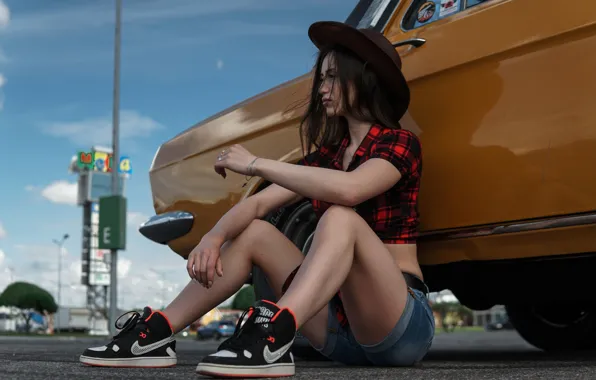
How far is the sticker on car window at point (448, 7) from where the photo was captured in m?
3.11

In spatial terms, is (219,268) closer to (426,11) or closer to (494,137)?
(494,137)

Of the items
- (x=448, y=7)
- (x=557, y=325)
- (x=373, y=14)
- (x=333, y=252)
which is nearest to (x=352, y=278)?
(x=333, y=252)

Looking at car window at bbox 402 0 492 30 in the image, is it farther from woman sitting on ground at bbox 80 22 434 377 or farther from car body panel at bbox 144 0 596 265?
woman sitting on ground at bbox 80 22 434 377

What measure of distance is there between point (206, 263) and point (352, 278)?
500 mm

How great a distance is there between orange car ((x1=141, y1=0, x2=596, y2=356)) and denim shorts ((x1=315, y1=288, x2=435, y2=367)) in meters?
0.55

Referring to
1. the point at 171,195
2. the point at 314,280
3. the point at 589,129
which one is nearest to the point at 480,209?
the point at 589,129

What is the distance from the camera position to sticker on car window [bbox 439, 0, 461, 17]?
10.2 feet

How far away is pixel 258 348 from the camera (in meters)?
2.05

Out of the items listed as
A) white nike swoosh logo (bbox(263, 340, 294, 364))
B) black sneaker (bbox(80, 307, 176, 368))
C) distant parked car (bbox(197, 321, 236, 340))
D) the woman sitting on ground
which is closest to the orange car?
the woman sitting on ground

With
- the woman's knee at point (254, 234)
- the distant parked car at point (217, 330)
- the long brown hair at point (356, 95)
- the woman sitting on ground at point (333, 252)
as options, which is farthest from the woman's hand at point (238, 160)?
the distant parked car at point (217, 330)

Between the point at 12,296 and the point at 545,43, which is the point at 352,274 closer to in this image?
the point at 545,43

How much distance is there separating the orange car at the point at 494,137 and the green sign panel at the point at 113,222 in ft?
42.1

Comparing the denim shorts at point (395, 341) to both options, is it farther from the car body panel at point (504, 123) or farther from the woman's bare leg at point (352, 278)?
the car body panel at point (504, 123)

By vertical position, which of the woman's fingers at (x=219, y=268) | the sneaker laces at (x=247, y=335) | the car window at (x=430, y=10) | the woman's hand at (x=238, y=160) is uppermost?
the car window at (x=430, y=10)
